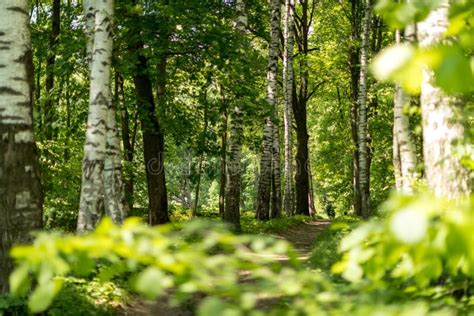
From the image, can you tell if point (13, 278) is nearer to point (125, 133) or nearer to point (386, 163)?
point (125, 133)

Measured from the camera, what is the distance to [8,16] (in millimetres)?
5680

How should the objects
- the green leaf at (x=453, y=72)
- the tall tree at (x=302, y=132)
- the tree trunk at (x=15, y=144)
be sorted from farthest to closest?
the tall tree at (x=302, y=132) < the tree trunk at (x=15, y=144) < the green leaf at (x=453, y=72)

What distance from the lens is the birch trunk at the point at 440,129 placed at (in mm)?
3902

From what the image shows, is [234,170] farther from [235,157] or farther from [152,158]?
[152,158]

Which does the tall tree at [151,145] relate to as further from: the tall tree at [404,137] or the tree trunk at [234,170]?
the tall tree at [404,137]

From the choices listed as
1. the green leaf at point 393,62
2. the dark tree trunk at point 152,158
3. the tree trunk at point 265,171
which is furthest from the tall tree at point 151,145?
the green leaf at point 393,62

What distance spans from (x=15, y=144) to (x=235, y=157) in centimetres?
1020

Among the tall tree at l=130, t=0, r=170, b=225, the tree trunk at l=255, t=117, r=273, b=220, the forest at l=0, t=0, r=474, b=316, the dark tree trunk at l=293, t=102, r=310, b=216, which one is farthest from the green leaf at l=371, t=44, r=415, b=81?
the dark tree trunk at l=293, t=102, r=310, b=216

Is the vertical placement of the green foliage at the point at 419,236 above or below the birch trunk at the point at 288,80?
below

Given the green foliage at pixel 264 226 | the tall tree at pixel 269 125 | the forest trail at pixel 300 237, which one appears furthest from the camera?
the tall tree at pixel 269 125

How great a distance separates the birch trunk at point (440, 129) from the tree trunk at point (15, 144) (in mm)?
4246

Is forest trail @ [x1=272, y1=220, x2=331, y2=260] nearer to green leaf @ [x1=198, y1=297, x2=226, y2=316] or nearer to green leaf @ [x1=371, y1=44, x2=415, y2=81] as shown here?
green leaf @ [x1=198, y1=297, x2=226, y2=316]

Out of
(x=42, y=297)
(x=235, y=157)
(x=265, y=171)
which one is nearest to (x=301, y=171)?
(x=265, y=171)

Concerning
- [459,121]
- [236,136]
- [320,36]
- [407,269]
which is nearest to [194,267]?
[407,269]
